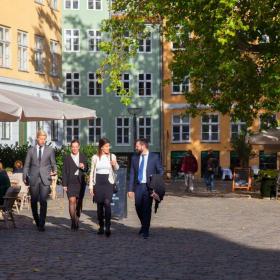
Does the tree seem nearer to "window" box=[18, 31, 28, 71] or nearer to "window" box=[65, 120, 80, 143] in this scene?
"window" box=[18, 31, 28, 71]

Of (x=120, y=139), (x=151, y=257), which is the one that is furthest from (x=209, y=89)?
(x=120, y=139)

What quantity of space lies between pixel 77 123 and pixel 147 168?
5625 centimetres

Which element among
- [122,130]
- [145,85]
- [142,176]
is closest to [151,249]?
[142,176]

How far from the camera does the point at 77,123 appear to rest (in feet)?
241

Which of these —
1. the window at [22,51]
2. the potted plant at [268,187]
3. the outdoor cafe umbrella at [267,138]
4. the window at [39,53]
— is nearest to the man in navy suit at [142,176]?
the potted plant at [268,187]

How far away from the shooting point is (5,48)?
137 ft

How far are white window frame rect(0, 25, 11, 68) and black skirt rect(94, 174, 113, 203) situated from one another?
24333mm

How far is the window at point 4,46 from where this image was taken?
41.3 m

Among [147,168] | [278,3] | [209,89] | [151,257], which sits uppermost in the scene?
[278,3]

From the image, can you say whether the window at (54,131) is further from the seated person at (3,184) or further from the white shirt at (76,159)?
the seated person at (3,184)

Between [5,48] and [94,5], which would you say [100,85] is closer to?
[94,5]

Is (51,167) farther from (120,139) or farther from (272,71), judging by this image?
(120,139)

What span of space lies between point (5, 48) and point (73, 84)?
30730mm

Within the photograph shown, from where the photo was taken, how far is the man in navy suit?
17.3m
